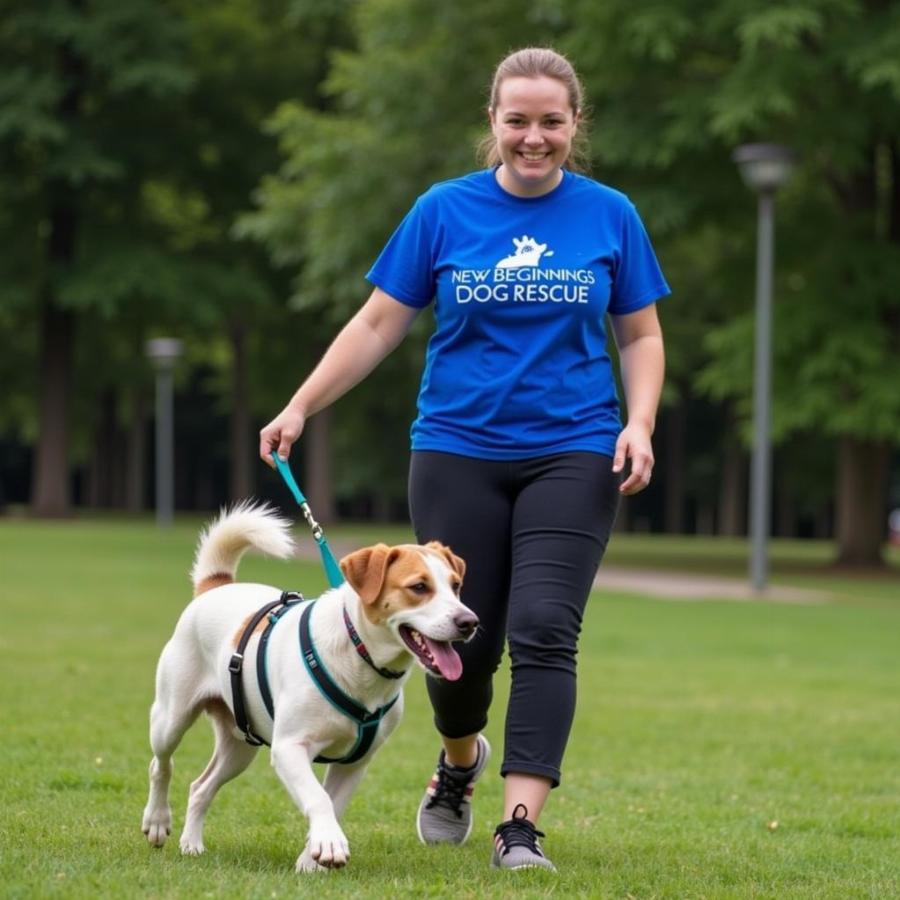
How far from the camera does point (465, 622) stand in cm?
460

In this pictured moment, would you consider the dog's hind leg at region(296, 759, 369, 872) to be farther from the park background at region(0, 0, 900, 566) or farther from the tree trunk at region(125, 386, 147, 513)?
the tree trunk at region(125, 386, 147, 513)

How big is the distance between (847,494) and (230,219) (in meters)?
18.9

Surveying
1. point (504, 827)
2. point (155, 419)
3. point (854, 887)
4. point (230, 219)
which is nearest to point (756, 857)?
point (854, 887)

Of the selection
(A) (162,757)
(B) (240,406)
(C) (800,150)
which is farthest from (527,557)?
(B) (240,406)

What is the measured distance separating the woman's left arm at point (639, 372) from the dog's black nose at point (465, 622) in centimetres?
73

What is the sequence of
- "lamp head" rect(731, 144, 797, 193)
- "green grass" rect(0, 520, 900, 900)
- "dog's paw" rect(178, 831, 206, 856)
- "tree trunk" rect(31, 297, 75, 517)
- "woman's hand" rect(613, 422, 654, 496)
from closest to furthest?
"green grass" rect(0, 520, 900, 900), "woman's hand" rect(613, 422, 654, 496), "dog's paw" rect(178, 831, 206, 856), "lamp head" rect(731, 144, 797, 193), "tree trunk" rect(31, 297, 75, 517)

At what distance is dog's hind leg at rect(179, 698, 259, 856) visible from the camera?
5.30 m

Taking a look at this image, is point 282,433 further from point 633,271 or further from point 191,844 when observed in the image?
point 191,844

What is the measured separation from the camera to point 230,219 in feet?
133

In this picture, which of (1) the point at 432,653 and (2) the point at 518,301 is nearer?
(1) the point at 432,653

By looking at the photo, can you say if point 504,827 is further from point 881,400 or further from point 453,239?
point 881,400

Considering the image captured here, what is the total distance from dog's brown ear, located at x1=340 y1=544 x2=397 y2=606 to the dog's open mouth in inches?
5.1

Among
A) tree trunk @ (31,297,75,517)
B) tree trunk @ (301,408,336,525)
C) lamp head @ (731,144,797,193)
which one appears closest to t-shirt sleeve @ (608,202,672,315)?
lamp head @ (731,144,797,193)

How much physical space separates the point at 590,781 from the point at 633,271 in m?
3.04
